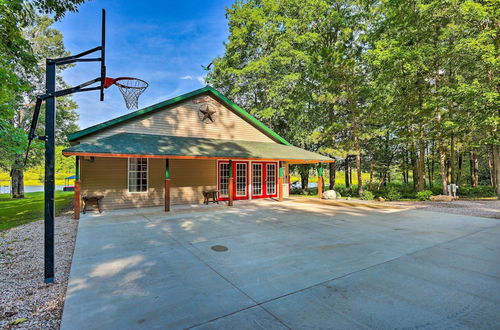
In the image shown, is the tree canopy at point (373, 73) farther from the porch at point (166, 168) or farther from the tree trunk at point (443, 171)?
the porch at point (166, 168)

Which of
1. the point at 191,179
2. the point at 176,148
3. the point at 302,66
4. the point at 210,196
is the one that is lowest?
the point at 210,196

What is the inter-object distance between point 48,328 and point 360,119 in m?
19.2

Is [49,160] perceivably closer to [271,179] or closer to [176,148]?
[176,148]

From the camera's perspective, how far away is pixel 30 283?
3.84 metres

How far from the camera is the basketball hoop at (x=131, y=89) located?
6.30 metres

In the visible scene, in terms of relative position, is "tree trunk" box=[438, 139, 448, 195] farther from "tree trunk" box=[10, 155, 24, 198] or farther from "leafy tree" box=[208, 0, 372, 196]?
"tree trunk" box=[10, 155, 24, 198]

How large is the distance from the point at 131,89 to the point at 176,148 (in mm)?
3527

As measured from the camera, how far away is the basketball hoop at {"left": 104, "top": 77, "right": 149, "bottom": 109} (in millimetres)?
6297

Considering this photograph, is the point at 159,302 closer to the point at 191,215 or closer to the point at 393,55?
the point at 191,215

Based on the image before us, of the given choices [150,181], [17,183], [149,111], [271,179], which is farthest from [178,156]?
[17,183]

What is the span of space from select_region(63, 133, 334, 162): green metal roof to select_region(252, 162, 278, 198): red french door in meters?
1.31

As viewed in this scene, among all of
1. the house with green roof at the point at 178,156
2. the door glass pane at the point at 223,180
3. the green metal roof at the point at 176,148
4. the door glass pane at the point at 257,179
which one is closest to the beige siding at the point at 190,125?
the house with green roof at the point at 178,156

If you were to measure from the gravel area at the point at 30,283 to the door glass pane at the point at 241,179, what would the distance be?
315 inches

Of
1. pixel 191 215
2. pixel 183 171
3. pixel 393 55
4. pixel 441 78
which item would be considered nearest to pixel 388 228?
pixel 191 215
